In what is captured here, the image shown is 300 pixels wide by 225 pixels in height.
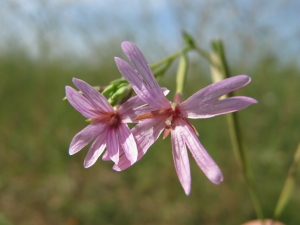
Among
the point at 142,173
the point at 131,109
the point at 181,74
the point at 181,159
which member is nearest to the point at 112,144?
the point at 131,109

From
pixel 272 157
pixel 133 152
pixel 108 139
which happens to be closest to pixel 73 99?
pixel 108 139

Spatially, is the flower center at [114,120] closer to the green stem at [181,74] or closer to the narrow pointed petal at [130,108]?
the narrow pointed petal at [130,108]

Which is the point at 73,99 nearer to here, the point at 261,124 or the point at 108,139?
the point at 108,139

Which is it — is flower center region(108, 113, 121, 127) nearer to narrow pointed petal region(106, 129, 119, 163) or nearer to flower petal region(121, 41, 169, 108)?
narrow pointed petal region(106, 129, 119, 163)

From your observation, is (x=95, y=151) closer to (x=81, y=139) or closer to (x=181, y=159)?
(x=81, y=139)

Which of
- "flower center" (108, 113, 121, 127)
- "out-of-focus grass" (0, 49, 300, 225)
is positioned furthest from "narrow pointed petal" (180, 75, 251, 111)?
"out-of-focus grass" (0, 49, 300, 225)

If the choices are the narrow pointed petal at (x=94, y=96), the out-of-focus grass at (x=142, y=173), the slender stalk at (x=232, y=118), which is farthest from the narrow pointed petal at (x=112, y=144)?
the out-of-focus grass at (x=142, y=173)
